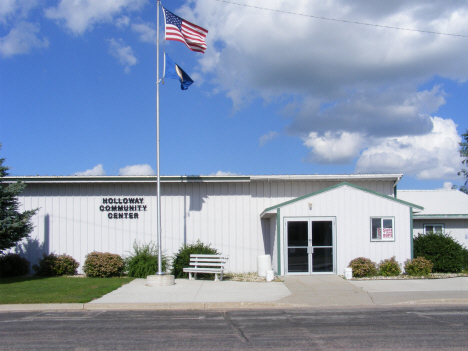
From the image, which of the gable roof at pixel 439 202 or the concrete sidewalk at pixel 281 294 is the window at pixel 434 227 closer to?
the gable roof at pixel 439 202

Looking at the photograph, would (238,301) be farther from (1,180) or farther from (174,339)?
(1,180)

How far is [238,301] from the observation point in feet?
39.2

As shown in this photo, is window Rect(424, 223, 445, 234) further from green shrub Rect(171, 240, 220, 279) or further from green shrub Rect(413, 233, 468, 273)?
green shrub Rect(171, 240, 220, 279)

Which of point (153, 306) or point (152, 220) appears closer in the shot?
point (153, 306)

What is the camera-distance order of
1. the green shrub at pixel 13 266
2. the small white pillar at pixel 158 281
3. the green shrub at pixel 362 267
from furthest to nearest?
1. the green shrub at pixel 13 266
2. the green shrub at pixel 362 267
3. the small white pillar at pixel 158 281

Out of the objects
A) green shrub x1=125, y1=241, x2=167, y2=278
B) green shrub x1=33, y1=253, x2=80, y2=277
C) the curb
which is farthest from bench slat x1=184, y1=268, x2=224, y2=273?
green shrub x1=33, y1=253, x2=80, y2=277

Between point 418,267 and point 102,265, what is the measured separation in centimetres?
1221

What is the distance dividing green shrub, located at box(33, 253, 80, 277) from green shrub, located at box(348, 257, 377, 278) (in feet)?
37.7

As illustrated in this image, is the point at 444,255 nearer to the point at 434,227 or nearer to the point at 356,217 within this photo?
the point at 356,217

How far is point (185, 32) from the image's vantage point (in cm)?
1602

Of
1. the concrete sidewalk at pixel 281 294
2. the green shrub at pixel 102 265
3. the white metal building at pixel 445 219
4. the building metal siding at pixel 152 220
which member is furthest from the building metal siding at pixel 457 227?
the green shrub at pixel 102 265

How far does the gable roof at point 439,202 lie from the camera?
73.7 ft

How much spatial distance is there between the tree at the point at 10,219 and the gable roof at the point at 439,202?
1827 cm

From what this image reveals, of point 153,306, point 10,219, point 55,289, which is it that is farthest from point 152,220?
point 153,306
